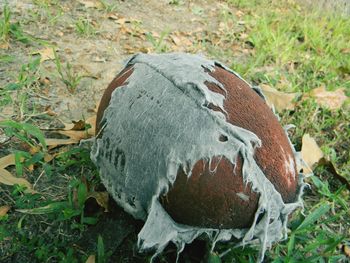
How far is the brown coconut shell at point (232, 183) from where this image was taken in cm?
150

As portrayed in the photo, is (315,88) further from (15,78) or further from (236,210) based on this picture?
(15,78)

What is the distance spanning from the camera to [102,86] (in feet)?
9.33

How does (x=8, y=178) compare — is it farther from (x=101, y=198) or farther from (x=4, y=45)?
(x=4, y=45)

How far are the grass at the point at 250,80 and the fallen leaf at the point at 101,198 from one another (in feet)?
0.12

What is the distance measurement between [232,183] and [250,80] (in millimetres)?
1760

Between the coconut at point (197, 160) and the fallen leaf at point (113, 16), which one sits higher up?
the coconut at point (197, 160)

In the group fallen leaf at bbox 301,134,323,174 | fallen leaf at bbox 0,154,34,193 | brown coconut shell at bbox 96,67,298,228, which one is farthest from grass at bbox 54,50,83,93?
fallen leaf at bbox 301,134,323,174

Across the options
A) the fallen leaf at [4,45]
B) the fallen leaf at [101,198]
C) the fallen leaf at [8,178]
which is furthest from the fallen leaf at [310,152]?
the fallen leaf at [4,45]

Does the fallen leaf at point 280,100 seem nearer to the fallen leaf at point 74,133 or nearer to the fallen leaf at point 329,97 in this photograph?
the fallen leaf at point 329,97

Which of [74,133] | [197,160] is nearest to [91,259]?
[197,160]

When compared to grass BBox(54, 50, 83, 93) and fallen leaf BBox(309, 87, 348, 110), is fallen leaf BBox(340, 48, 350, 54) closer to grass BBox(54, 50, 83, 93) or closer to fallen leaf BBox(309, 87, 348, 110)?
fallen leaf BBox(309, 87, 348, 110)

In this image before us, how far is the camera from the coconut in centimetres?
150

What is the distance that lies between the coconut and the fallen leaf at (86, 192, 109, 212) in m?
0.24

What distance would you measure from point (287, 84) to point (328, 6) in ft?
6.09
